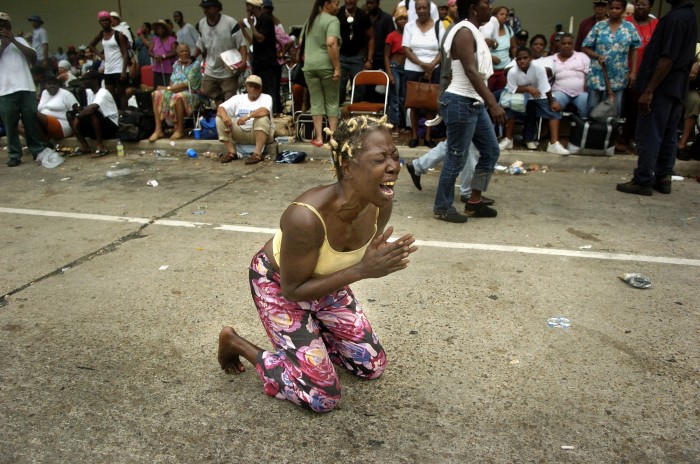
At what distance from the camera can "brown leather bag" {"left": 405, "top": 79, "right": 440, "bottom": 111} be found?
297 inches

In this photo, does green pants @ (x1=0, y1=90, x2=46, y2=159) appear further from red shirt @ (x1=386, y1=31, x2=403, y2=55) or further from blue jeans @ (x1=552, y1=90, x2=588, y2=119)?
blue jeans @ (x1=552, y1=90, x2=588, y2=119)

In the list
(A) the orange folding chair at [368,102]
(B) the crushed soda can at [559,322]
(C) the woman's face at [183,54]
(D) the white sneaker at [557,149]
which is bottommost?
(B) the crushed soda can at [559,322]

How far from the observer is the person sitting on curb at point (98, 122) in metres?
8.77

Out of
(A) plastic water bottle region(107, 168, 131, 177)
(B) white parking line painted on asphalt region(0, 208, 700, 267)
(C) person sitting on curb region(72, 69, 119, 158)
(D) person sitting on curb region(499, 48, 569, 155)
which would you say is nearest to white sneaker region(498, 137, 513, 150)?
(D) person sitting on curb region(499, 48, 569, 155)

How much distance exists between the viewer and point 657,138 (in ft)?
19.1

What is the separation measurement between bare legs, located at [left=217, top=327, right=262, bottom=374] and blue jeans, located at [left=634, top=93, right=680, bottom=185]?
5021 millimetres

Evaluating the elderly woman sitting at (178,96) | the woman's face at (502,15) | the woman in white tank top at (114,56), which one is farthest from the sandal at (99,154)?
the woman's face at (502,15)

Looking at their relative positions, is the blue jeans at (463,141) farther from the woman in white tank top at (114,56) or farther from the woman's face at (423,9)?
the woman in white tank top at (114,56)

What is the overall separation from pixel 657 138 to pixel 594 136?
151 centimetres

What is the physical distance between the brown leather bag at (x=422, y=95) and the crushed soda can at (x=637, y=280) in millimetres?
4228

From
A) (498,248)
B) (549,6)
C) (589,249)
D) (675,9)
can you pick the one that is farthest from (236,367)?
(549,6)

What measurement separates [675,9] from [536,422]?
4834mm

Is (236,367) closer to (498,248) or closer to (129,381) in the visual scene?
(129,381)

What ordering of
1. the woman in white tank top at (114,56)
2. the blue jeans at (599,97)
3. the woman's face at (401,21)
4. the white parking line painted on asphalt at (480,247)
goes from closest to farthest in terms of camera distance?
the white parking line painted on asphalt at (480,247)
the blue jeans at (599,97)
the woman's face at (401,21)
the woman in white tank top at (114,56)
